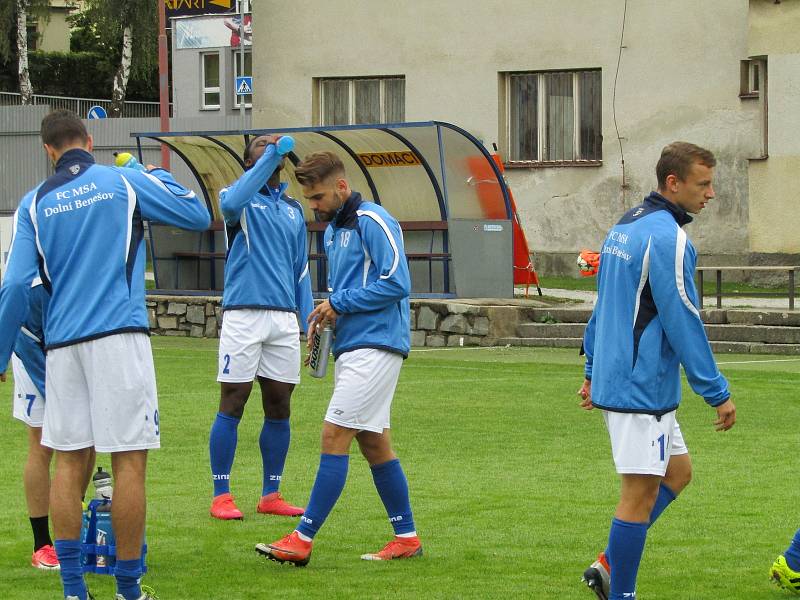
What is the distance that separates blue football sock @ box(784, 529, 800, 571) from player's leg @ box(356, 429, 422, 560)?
1813 mm

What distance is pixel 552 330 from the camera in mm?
19703

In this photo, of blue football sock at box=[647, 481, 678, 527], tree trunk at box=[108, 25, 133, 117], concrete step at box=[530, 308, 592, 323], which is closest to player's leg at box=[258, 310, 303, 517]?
blue football sock at box=[647, 481, 678, 527]

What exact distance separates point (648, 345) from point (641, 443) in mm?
371

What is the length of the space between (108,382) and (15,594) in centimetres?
125

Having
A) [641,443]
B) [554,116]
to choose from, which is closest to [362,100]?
[554,116]

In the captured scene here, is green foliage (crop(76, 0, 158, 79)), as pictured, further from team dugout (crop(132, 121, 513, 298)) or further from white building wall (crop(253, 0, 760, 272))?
team dugout (crop(132, 121, 513, 298))

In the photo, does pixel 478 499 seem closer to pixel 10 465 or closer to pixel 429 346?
pixel 10 465

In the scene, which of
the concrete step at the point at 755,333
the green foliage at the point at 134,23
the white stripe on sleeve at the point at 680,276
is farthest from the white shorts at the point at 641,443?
the green foliage at the point at 134,23

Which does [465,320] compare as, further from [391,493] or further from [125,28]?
[125,28]

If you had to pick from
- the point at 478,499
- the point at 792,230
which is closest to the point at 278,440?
the point at 478,499

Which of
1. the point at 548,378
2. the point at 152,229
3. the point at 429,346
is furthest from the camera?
the point at 152,229

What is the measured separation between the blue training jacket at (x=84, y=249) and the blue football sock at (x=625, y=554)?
2.05 m

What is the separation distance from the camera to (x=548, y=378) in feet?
51.7

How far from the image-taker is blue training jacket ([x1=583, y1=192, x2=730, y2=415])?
19.2 feet
